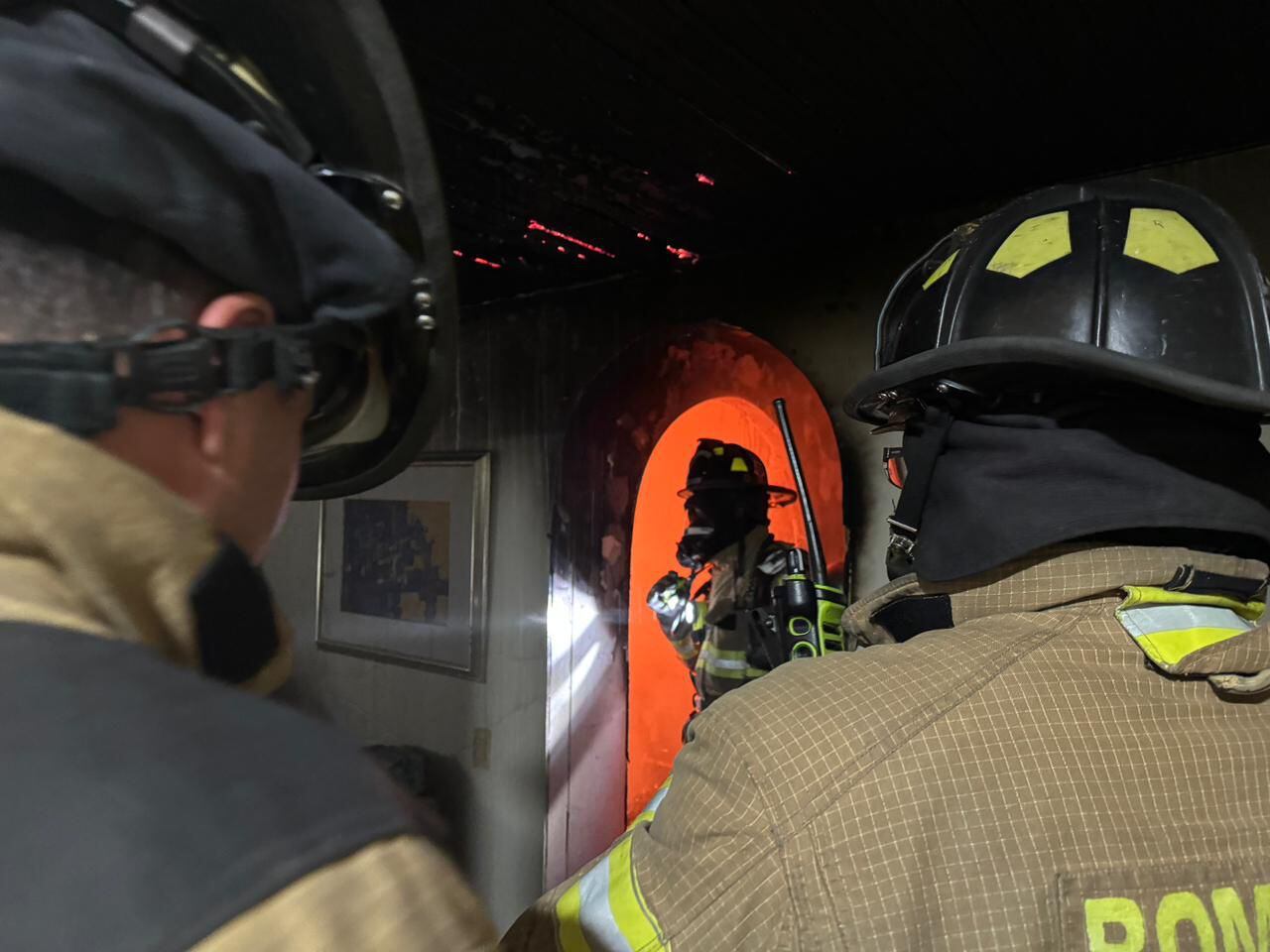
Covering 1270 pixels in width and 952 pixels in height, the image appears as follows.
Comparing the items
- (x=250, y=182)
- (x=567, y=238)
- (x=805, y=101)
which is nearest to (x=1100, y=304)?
(x=805, y=101)

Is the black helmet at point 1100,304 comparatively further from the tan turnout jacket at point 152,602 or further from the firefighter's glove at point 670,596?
the firefighter's glove at point 670,596

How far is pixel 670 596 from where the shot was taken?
1907mm

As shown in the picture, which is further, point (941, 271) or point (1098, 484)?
point (941, 271)

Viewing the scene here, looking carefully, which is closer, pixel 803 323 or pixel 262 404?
pixel 262 404

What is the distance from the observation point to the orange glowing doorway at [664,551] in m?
1.79

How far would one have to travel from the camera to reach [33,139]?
250 mm

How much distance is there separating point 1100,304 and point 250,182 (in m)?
0.70

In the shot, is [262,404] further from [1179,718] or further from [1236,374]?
[1236,374]

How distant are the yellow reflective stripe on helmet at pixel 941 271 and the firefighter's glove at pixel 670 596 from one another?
1173mm

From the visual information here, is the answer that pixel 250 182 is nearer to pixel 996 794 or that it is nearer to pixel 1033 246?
pixel 996 794

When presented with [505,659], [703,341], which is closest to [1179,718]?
[703,341]

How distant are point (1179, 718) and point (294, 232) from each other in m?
→ 0.69

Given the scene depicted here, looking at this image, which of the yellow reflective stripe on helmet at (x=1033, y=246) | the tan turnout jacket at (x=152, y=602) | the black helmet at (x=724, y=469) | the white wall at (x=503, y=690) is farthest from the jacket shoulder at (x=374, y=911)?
the white wall at (x=503, y=690)

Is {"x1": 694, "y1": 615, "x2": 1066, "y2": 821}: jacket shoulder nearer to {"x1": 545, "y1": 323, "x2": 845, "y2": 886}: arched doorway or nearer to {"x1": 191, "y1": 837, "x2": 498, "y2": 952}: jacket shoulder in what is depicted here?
{"x1": 191, "y1": 837, "x2": 498, "y2": 952}: jacket shoulder
